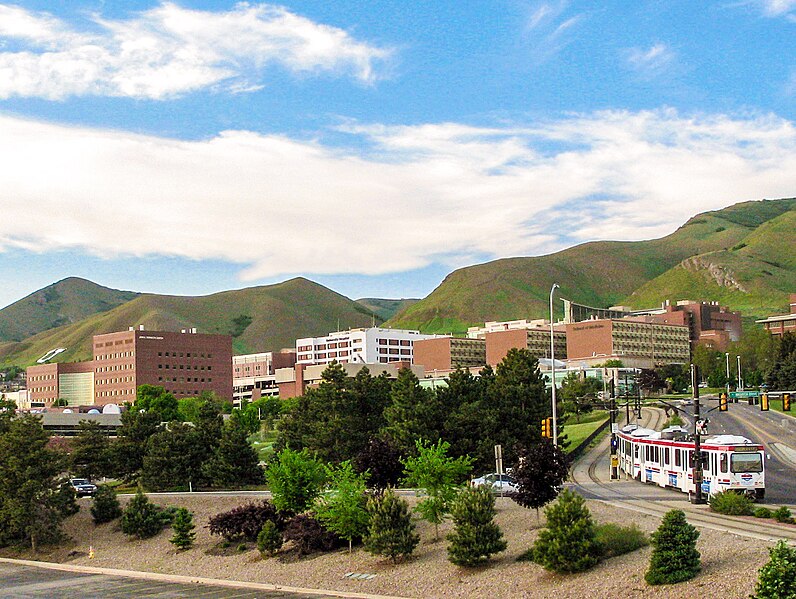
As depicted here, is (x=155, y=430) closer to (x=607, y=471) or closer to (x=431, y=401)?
(x=431, y=401)

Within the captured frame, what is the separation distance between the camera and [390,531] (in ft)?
133

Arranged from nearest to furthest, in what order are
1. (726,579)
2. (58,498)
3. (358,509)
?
(726,579) < (358,509) < (58,498)

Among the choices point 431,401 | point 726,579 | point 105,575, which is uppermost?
point 431,401

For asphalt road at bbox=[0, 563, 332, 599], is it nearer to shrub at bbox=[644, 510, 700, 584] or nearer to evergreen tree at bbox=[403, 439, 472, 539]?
evergreen tree at bbox=[403, 439, 472, 539]

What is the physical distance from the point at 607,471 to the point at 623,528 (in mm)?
31068

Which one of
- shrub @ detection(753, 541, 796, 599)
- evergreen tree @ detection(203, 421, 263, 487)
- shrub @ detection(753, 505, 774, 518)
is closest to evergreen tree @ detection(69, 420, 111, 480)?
evergreen tree @ detection(203, 421, 263, 487)

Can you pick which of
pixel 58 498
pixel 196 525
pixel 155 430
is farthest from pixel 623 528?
pixel 155 430

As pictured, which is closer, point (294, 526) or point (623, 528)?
point (623, 528)

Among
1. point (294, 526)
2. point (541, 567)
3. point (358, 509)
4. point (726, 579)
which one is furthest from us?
point (294, 526)

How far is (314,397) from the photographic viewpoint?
77.2m

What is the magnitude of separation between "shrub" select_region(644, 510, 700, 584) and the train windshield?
50.6 ft

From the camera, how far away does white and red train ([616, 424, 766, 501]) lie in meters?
45.1

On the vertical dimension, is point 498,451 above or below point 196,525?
above

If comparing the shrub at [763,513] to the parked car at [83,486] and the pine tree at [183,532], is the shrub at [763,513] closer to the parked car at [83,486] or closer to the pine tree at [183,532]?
the pine tree at [183,532]
